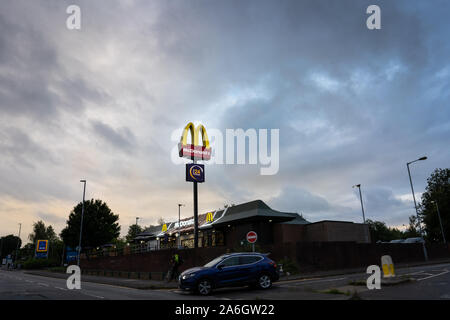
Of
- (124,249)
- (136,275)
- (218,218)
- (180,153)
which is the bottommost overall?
(136,275)

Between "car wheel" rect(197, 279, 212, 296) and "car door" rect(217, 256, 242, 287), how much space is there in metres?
0.46

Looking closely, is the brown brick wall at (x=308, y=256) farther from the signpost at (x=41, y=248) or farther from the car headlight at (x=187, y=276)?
the signpost at (x=41, y=248)

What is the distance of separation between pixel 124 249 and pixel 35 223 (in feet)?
322

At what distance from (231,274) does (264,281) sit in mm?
1718

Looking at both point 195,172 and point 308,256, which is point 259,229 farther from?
point 195,172

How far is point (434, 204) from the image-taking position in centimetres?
5991

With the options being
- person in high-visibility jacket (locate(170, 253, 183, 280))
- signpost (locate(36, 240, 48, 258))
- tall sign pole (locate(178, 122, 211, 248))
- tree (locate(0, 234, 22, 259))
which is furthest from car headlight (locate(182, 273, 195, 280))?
tree (locate(0, 234, 22, 259))

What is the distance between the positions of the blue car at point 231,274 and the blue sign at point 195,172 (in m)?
14.9

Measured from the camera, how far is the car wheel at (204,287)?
1381 centimetres

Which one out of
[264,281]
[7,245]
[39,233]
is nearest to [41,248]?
[39,233]

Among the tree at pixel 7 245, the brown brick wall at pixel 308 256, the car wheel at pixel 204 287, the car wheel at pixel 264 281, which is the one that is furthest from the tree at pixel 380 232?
the tree at pixel 7 245
